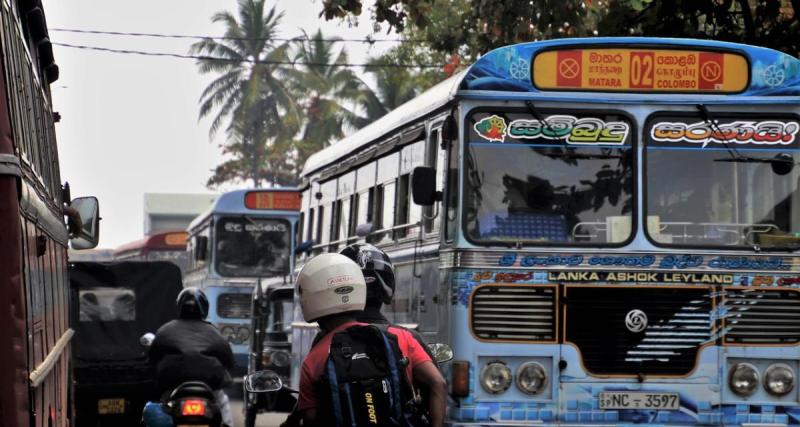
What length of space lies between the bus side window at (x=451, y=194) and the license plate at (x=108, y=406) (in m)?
6.39

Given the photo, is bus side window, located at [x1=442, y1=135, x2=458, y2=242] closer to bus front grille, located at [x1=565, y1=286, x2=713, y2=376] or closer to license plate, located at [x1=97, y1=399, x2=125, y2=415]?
bus front grille, located at [x1=565, y1=286, x2=713, y2=376]

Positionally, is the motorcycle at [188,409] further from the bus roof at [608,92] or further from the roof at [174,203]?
the roof at [174,203]

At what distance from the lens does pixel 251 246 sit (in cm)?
2570

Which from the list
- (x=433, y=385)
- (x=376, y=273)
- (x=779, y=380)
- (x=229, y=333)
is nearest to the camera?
(x=433, y=385)

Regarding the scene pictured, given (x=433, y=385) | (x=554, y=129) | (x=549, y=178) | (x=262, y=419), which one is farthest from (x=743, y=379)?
(x=262, y=419)

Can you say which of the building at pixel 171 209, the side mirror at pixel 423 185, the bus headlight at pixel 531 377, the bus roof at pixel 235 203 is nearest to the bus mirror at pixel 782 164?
the bus headlight at pixel 531 377

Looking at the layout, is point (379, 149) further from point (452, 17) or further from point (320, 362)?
point (452, 17)

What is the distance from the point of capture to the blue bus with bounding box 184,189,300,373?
83.3 feet

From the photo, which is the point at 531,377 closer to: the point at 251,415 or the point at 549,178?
the point at 549,178

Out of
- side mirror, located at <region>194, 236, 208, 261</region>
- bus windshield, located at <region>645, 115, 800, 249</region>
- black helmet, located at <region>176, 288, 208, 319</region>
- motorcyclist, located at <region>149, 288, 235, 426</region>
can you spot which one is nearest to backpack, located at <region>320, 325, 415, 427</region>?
bus windshield, located at <region>645, 115, 800, 249</region>

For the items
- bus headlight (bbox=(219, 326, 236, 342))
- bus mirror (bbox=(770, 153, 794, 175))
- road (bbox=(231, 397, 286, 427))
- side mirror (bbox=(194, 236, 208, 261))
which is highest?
bus mirror (bbox=(770, 153, 794, 175))

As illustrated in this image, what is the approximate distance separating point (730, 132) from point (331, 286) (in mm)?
5045

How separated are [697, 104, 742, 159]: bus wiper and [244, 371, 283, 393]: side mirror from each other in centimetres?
488

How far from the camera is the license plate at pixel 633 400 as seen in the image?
976cm
